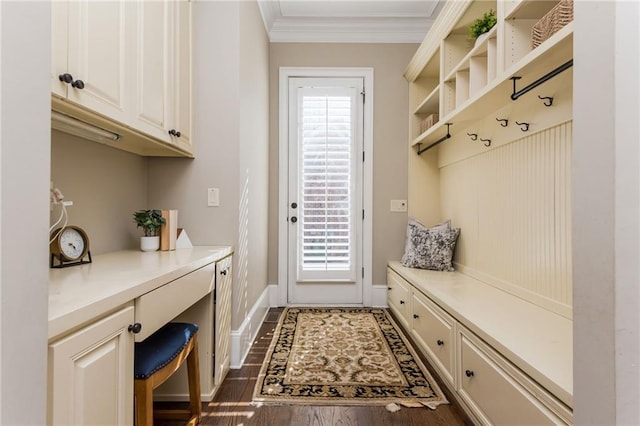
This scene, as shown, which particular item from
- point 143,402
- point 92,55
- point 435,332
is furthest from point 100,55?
point 435,332

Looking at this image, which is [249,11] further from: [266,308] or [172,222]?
[266,308]

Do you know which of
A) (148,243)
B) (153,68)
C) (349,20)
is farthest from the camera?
(349,20)

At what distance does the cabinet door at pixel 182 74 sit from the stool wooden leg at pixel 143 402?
121 centimetres

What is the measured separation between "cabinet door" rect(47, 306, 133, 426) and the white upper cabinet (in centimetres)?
73

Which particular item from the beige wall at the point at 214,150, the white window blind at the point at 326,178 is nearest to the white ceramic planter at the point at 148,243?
the beige wall at the point at 214,150

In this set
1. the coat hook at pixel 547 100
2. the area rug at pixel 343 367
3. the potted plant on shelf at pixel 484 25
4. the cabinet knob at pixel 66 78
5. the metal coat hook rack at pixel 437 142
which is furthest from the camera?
the metal coat hook rack at pixel 437 142

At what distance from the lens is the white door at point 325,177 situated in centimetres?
347

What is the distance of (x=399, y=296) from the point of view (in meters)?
2.98

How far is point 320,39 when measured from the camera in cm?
346

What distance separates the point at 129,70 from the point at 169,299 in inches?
37.6

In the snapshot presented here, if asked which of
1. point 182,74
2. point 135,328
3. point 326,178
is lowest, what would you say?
point 135,328

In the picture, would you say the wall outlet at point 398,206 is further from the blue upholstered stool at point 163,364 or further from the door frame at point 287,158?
the blue upholstered stool at point 163,364

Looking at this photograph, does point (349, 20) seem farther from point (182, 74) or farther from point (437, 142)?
point (182, 74)

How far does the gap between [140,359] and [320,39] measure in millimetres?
3280
